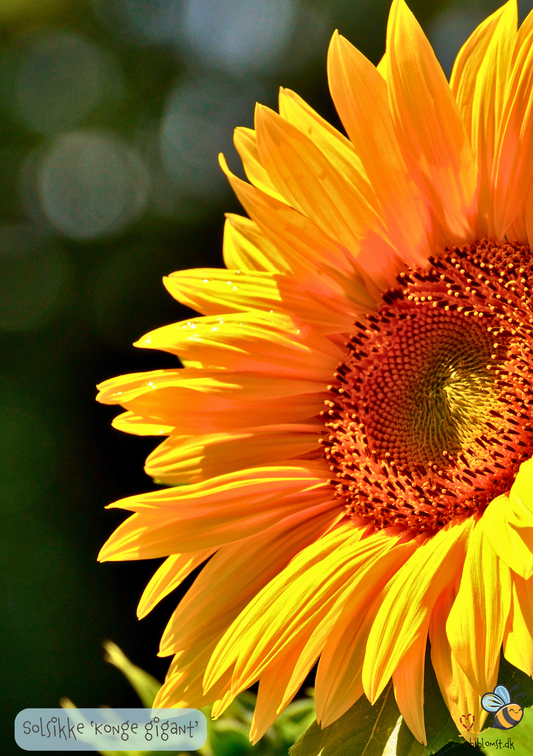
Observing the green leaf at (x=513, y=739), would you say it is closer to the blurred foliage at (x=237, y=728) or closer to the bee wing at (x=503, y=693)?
the bee wing at (x=503, y=693)

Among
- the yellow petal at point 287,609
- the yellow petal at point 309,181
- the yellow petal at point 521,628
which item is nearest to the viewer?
the yellow petal at point 521,628

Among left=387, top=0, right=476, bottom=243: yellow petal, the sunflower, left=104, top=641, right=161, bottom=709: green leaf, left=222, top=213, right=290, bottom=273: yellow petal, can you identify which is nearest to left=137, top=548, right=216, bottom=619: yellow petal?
the sunflower

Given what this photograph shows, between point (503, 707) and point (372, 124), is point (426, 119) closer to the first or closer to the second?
point (372, 124)

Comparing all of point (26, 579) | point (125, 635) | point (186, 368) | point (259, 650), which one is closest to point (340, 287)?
point (186, 368)

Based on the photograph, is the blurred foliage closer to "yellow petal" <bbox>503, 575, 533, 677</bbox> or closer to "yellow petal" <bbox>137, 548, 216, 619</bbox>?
"yellow petal" <bbox>137, 548, 216, 619</bbox>

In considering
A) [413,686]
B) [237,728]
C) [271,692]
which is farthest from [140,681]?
[413,686]

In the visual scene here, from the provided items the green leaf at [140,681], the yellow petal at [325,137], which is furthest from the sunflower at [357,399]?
the green leaf at [140,681]
